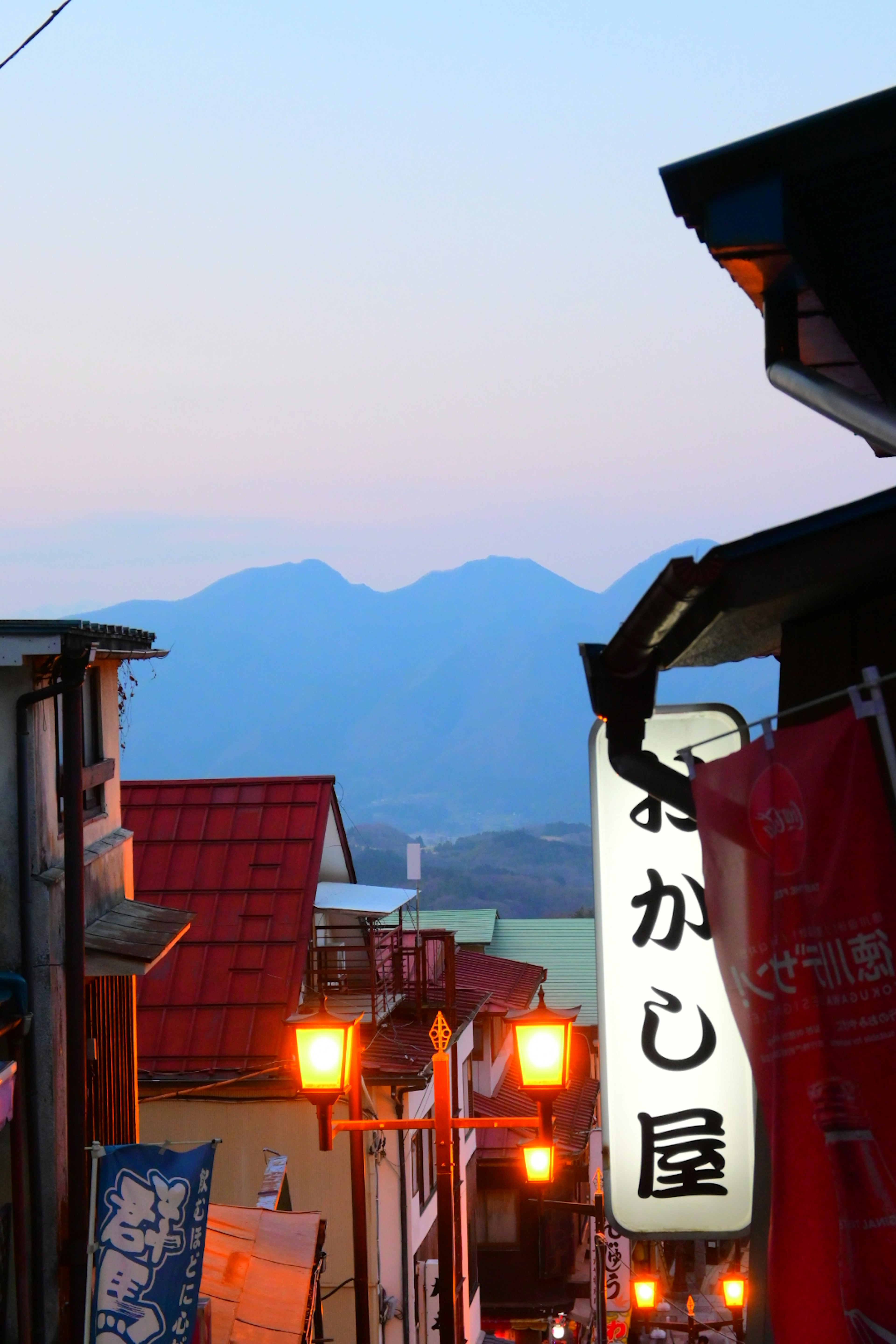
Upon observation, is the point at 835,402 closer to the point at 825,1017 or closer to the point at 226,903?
the point at 825,1017

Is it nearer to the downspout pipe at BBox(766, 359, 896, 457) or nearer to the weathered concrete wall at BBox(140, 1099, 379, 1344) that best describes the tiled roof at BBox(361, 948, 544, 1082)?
the weathered concrete wall at BBox(140, 1099, 379, 1344)

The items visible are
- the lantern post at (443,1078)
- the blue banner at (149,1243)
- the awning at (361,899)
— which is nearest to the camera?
the blue banner at (149,1243)

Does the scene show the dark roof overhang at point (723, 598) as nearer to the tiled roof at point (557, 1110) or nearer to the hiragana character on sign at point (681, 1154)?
the hiragana character on sign at point (681, 1154)

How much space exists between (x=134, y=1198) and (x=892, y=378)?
8636 mm

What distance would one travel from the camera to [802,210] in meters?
5.00

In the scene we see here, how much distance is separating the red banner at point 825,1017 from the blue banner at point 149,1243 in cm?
777

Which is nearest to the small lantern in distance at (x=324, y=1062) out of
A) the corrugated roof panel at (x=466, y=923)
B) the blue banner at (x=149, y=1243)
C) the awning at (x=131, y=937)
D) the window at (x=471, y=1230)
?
the blue banner at (x=149, y=1243)

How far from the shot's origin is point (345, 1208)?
58.0 feet

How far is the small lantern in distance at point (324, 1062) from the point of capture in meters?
11.6

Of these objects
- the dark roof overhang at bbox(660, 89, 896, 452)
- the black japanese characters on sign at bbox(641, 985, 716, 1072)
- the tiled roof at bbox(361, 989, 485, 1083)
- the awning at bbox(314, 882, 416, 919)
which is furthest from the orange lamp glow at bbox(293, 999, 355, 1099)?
the dark roof overhang at bbox(660, 89, 896, 452)

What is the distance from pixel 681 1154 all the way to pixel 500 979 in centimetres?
3199

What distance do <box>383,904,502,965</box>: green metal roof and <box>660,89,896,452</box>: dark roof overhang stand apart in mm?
43245

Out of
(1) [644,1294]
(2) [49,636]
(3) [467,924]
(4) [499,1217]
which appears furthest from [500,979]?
(2) [49,636]

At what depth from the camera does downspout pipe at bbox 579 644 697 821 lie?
4688 mm
